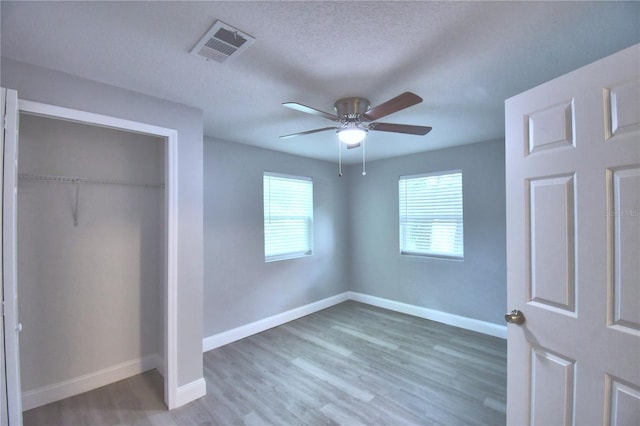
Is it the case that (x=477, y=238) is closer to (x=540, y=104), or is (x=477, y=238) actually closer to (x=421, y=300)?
(x=421, y=300)

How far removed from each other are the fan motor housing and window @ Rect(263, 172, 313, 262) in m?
1.89

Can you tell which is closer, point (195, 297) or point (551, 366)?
point (551, 366)

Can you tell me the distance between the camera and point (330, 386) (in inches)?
98.8

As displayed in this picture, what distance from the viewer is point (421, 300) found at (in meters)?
4.14

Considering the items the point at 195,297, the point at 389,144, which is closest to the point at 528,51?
the point at 389,144

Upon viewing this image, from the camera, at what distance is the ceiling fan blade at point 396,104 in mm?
1689

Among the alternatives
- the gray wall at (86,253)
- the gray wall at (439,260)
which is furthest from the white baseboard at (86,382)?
the gray wall at (439,260)

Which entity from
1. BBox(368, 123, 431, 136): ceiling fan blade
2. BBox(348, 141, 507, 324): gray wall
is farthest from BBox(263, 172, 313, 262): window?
BBox(368, 123, 431, 136): ceiling fan blade

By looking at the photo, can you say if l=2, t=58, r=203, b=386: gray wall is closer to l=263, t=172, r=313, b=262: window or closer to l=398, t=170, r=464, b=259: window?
l=263, t=172, r=313, b=262: window

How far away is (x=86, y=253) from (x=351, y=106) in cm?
263

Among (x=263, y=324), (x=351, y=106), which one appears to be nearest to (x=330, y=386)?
(x=263, y=324)

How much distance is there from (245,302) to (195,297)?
1.31 meters

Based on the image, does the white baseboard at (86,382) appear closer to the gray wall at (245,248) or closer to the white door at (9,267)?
the gray wall at (245,248)

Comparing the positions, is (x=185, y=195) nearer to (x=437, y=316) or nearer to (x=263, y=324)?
(x=263, y=324)
